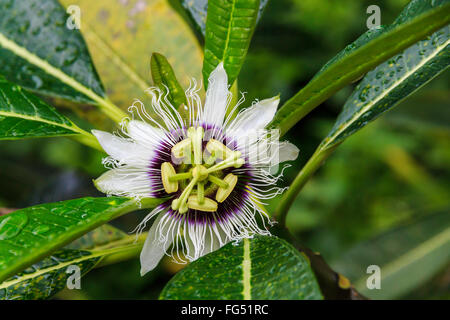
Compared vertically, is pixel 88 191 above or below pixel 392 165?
below

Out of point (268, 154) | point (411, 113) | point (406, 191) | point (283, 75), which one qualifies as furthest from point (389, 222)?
point (268, 154)

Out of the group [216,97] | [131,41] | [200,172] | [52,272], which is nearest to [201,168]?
[200,172]

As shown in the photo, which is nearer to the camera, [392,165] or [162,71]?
[162,71]

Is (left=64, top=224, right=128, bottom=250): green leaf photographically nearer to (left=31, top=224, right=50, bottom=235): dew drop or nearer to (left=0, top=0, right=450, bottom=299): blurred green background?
(left=31, top=224, right=50, bottom=235): dew drop

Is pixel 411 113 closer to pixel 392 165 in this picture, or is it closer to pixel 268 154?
pixel 392 165

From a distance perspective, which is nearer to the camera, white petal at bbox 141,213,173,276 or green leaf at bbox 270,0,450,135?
green leaf at bbox 270,0,450,135

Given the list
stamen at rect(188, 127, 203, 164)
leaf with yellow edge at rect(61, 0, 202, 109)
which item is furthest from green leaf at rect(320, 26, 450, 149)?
leaf with yellow edge at rect(61, 0, 202, 109)
